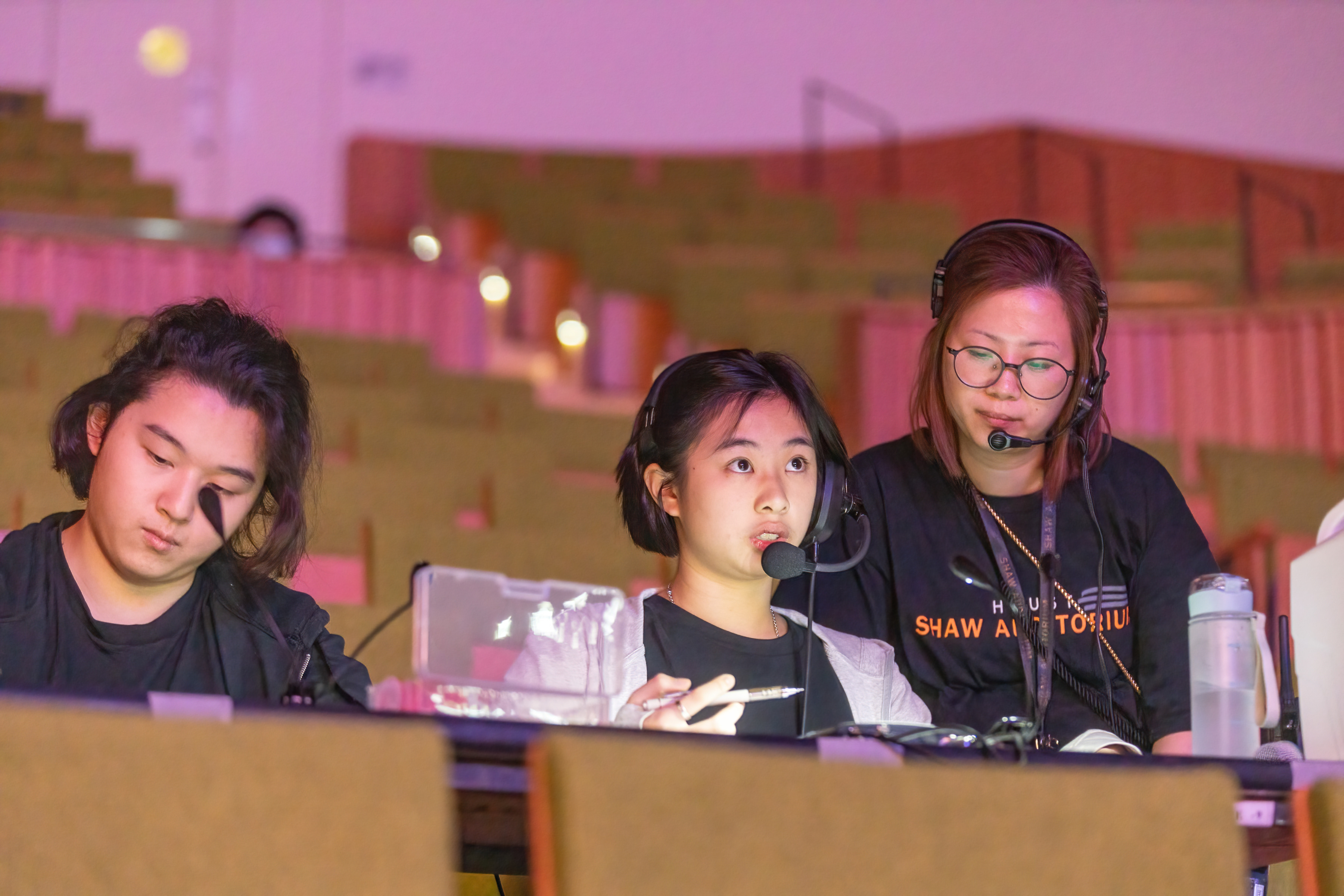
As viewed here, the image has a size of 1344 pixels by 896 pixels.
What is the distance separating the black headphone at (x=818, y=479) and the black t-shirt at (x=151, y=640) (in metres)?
0.31

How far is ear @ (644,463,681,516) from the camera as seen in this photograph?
4.10 ft

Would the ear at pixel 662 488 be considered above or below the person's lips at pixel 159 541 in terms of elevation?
above

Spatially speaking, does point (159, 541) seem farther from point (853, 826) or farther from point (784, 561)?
point (853, 826)

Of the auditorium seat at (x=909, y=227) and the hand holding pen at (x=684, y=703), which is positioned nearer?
the hand holding pen at (x=684, y=703)

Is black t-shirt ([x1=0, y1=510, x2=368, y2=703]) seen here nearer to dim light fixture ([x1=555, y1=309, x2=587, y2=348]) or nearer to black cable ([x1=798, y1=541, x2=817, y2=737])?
black cable ([x1=798, y1=541, x2=817, y2=737])

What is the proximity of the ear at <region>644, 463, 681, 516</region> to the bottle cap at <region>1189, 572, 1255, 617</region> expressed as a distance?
42 centimetres

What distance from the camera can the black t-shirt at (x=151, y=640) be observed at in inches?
41.1

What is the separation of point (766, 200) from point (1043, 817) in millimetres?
4221

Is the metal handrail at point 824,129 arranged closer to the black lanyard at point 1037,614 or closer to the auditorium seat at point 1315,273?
the auditorium seat at point 1315,273

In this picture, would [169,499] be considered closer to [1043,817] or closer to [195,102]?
[1043,817]

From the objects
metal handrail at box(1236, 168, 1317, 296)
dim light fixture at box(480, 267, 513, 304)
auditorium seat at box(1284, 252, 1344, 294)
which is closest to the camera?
auditorium seat at box(1284, 252, 1344, 294)

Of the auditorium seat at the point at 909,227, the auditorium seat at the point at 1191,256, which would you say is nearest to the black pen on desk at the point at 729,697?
the auditorium seat at the point at 1191,256

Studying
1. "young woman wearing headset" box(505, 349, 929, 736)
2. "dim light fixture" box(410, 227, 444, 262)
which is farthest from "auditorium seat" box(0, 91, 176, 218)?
"young woman wearing headset" box(505, 349, 929, 736)

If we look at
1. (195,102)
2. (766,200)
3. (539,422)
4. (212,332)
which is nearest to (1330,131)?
(766,200)
